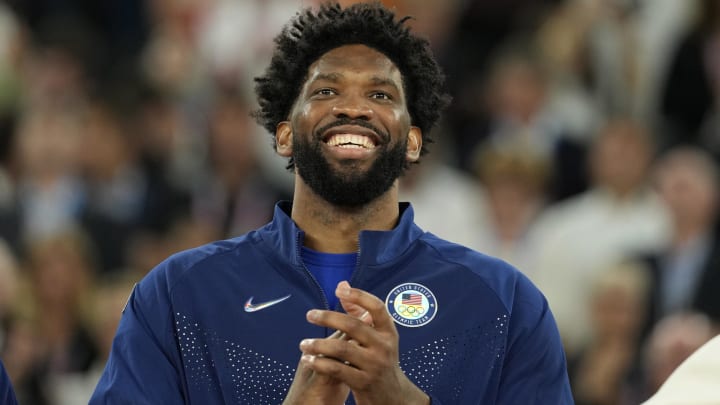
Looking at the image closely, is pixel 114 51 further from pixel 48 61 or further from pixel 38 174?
pixel 38 174

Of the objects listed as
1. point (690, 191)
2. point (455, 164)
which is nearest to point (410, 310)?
point (690, 191)

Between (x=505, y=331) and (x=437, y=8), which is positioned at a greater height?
(x=437, y=8)

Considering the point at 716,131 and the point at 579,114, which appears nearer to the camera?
the point at 716,131

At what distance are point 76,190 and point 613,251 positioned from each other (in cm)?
352

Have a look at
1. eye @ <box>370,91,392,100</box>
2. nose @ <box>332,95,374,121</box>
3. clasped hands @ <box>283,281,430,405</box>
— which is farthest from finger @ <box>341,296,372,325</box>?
eye @ <box>370,91,392,100</box>

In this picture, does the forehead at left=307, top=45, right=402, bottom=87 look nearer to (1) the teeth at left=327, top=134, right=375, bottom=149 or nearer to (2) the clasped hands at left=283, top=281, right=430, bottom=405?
(1) the teeth at left=327, top=134, right=375, bottom=149

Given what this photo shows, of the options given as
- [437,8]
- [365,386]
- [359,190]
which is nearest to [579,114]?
[437,8]

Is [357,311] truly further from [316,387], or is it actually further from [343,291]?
[316,387]

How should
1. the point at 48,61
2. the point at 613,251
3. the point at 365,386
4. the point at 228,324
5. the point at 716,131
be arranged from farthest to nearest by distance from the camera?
the point at 48,61, the point at 716,131, the point at 613,251, the point at 228,324, the point at 365,386

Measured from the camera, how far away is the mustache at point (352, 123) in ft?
13.9

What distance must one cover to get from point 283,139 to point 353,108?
0.36 m

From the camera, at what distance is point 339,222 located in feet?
14.3

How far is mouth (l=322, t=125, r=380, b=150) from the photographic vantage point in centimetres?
423

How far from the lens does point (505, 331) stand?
4.14 meters
